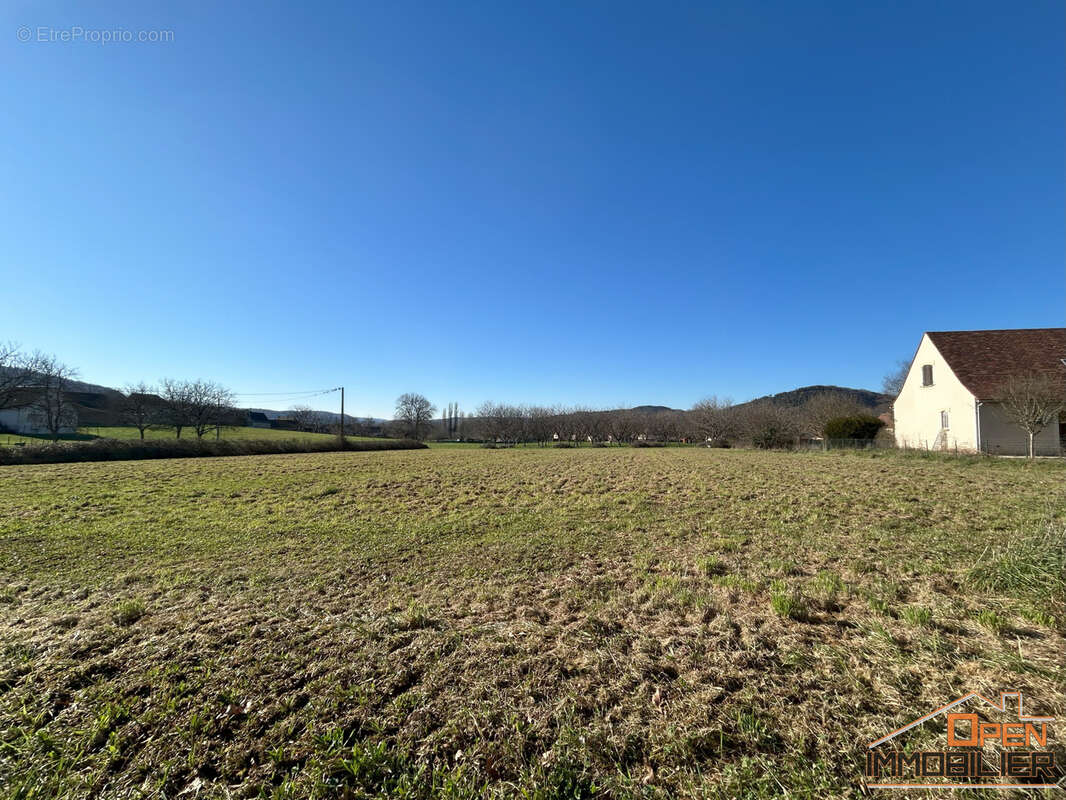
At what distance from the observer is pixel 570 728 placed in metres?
2.35

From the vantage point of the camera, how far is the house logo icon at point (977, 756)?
6.18 feet

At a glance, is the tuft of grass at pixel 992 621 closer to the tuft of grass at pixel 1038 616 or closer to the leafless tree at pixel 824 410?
the tuft of grass at pixel 1038 616

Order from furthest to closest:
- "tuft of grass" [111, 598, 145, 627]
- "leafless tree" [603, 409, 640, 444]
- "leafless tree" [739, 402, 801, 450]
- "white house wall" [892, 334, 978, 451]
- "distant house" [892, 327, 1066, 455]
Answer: "leafless tree" [603, 409, 640, 444]
"leafless tree" [739, 402, 801, 450]
"white house wall" [892, 334, 978, 451]
"distant house" [892, 327, 1066, 455]
"tuft of grass" [111, 598, 145, 627]

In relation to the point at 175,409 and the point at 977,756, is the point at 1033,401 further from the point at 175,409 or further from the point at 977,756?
the point at 175,409

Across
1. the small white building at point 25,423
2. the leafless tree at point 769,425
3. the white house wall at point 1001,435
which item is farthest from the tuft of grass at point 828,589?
the small white building at point 25,423

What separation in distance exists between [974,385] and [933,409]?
3.23 m

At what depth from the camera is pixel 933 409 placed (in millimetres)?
25078

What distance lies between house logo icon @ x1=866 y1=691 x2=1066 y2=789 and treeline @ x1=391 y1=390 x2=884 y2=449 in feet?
136

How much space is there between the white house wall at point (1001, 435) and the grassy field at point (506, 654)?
22.2m

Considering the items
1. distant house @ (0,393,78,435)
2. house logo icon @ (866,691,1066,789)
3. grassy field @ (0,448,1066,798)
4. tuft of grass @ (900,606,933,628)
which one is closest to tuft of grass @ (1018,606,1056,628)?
grassy field @ (0,448,1066,798)

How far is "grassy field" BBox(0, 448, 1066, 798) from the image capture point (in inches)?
84.0

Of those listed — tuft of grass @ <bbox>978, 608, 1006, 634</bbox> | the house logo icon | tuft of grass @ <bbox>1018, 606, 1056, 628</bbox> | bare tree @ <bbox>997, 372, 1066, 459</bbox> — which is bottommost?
the house logo icon

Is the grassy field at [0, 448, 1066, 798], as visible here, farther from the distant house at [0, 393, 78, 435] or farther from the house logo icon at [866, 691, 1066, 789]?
the distant house at [0, 393, 78, 435]

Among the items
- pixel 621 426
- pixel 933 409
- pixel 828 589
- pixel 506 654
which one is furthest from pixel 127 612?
pixel 621 426
